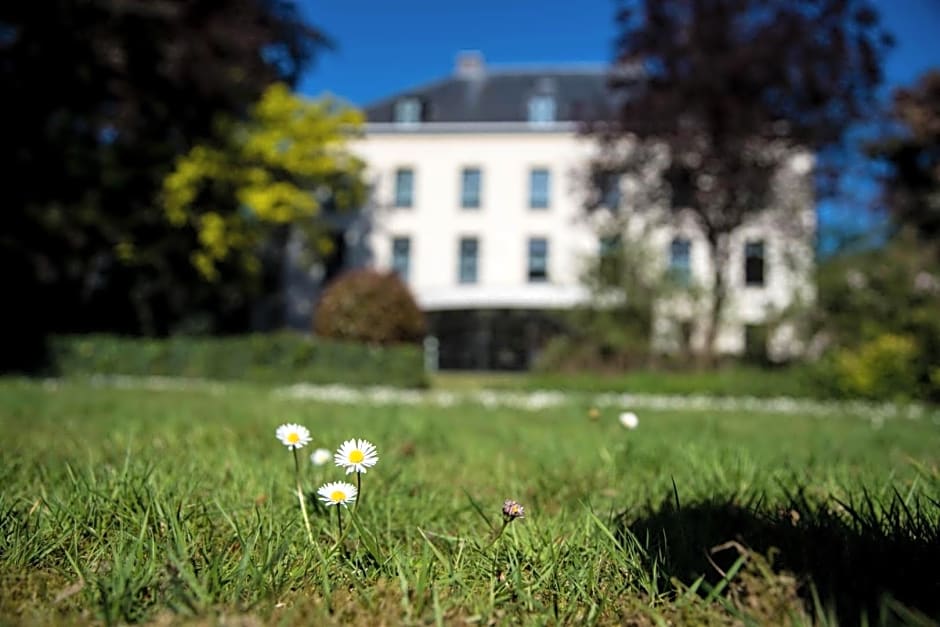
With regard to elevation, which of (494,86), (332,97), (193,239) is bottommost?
(193,239)

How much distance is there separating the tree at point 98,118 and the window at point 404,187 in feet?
28.8

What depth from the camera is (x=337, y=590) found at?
4.63ft

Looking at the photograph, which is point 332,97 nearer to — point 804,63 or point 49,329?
point 49,329

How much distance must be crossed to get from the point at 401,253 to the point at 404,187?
272 cm

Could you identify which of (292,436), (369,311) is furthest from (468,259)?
(292,436)

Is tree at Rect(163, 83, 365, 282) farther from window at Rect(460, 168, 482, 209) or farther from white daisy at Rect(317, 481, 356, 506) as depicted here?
white daisy at Rect(317, 481, 356, 506)

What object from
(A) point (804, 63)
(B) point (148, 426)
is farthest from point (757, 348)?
(B) point (148, 426)

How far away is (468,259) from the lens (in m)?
26.4

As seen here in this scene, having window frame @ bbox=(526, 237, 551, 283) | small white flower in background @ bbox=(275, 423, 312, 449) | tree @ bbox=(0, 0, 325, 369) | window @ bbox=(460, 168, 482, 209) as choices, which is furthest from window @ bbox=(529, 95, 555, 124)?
small white flower in background @ bbox=(275, 423, 312, 449)

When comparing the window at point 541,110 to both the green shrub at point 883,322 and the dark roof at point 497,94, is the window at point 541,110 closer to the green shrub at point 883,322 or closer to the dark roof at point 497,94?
the dark roof at point 497,94

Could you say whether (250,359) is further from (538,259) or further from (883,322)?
(538,259)

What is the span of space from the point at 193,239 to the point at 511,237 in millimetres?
12024

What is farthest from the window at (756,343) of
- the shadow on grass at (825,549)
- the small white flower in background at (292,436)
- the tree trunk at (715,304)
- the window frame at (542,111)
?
the window frame at (542,111)

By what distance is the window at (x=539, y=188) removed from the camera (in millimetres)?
26016
